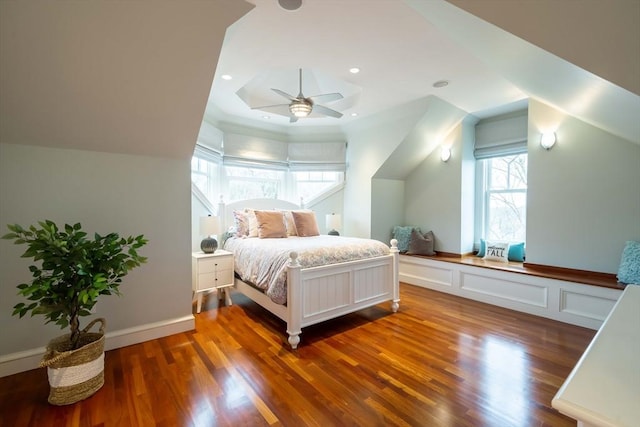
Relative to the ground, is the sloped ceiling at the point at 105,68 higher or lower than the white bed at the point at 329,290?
higher

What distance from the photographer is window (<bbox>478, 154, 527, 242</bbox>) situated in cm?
397

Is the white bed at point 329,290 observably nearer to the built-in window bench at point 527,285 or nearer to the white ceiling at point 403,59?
the built-in window bench at point 527,285

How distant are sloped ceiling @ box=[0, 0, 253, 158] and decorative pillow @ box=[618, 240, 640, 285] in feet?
13.1

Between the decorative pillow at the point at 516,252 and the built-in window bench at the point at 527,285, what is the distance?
17 centimetres

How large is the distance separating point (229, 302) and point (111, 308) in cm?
125

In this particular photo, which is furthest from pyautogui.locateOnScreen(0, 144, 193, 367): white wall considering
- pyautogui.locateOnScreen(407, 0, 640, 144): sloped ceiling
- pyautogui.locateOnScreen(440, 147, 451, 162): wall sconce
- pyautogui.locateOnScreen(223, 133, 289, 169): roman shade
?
pyautogui.locateOnScreen(440, 147, 451, 162): wall sconce

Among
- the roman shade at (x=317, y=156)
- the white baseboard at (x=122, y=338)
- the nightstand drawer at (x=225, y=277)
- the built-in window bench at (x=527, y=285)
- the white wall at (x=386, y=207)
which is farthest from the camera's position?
the roman shade at (x=317, y=156)

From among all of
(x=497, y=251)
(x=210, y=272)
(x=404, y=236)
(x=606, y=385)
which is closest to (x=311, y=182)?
(x=404, y=236)

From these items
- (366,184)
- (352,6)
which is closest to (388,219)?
(366,184)

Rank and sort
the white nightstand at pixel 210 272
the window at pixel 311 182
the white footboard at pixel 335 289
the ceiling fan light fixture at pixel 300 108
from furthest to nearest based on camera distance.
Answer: the window at pixel 311 182, the white nightstand at pixel 210 272, the ceiling fan light fixture at pixel 300 108, the white footboard at pixel 335 289

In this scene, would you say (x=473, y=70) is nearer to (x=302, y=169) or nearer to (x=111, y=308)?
(x=302, y=169)

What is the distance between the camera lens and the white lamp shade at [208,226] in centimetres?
320

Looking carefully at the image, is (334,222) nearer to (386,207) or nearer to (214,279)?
(386,207)

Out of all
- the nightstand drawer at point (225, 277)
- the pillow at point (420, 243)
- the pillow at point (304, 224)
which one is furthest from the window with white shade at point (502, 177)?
the nightstand drawer at point (225, 277)
